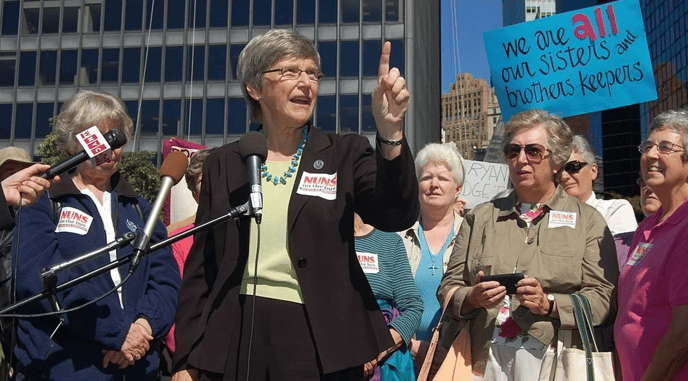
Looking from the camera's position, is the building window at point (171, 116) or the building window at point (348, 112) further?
the building window at point (171, 116)

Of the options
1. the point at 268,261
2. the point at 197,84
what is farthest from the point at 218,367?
the point at 197,84

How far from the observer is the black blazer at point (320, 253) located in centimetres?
272

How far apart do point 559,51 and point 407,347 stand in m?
3.47

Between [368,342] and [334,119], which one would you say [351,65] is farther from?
[368,342]

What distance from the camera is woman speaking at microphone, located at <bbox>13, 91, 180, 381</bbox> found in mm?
3510

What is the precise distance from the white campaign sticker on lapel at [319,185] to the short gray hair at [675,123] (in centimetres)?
177

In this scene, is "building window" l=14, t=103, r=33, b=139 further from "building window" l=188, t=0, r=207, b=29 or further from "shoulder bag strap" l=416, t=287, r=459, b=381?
"shoulder bag strap" l=416, t=287, r=459, b=381

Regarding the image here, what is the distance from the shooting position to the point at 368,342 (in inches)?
110

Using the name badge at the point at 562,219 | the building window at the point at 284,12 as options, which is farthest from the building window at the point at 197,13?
the name badge at the point at 562,219

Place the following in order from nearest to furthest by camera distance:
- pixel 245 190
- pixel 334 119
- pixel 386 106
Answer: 1. pixel 386 106
2. pixel 245 190
3. pixel 334 119

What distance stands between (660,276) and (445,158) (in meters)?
2.37

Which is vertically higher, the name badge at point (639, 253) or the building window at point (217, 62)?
the building window at point (217, 62)

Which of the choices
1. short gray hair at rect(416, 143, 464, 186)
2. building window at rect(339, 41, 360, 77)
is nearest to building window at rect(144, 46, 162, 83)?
building window at rect(339, 41, 360, 77)

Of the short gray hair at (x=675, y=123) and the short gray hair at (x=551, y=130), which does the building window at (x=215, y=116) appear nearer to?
the short gray hair at (x=551, y=130)
